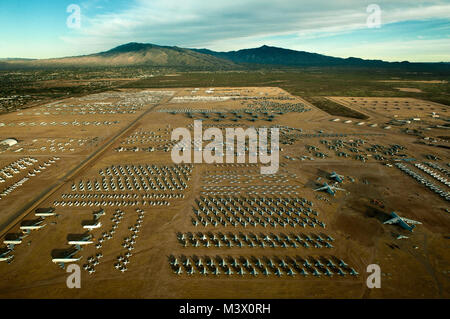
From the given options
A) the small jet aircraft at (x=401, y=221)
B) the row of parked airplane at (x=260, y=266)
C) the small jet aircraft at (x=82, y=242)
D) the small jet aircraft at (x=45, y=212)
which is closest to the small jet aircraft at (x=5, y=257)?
the small jet aircraft at (x=82, y=242)

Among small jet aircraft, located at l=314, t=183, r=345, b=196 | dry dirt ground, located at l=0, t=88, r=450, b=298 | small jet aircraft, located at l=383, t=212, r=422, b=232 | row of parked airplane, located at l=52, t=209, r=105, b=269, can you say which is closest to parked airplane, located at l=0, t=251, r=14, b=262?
dry dirt ground, located at l=0, t=88, r=450, b=298

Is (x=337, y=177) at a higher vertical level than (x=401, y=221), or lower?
higher

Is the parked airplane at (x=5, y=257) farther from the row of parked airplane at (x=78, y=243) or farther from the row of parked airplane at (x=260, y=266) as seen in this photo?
the row of parked airplane at (x=260, y=266)

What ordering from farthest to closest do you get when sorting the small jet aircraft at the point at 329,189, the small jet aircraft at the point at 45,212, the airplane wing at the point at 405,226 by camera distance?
the small jet aircraft at the point at 329,189 < the small jet aircraft at the point at 45,212 < the airplane wing at the point at 405,226

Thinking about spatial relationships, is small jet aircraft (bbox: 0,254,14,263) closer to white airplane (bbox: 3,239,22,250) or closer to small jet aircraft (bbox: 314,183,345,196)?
white airplane (bbox: 3,239,22,250)

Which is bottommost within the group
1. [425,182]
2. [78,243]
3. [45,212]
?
[78,243]

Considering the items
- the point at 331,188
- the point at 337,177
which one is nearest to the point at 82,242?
the point at 331,188

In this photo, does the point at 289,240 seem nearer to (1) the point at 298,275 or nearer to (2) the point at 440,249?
(1) the point at 298,275

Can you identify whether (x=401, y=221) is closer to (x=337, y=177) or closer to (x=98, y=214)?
(x=337, y=177)
